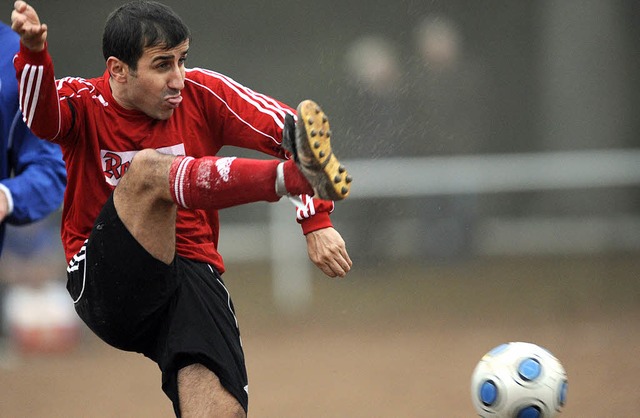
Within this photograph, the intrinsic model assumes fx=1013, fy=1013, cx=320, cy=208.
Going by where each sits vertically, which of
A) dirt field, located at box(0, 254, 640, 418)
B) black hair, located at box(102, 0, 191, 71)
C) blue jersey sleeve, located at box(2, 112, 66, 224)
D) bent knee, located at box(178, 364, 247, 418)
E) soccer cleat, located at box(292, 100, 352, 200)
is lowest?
dirt field, located at box(0, 254, 640, 418)

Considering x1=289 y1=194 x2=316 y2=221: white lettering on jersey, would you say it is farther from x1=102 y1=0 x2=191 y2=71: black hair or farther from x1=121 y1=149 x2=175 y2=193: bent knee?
x1=102 y1=0 x2=191 y2=71: black hair

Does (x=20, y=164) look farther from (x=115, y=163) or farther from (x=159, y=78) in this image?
(x=159, y=78)

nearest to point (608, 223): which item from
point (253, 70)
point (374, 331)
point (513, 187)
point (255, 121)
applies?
point (513, 187)

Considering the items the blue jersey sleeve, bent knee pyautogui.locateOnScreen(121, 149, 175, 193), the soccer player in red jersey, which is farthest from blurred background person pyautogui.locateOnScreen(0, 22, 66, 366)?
bent knee pyautogui.locateOnScreen(121, 149, 175, 193)

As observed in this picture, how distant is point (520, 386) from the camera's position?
3.37 metres

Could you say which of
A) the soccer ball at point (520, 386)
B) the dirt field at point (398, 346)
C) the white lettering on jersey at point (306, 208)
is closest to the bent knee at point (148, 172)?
the white lettering on jersey at point (306, 208)

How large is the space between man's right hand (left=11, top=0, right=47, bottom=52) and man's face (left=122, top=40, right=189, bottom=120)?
0.31 meters

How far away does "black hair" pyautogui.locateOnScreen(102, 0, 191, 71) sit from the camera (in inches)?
121

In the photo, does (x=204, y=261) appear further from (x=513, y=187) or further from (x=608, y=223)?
(x=608, y=223)

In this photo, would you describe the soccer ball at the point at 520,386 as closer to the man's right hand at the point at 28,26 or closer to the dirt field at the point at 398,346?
the man's right hand at the point at 28,26

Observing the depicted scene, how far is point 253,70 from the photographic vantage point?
11.0 meters

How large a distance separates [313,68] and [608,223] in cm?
353

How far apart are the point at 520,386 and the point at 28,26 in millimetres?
1922

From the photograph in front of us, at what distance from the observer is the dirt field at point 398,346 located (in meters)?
6.17
